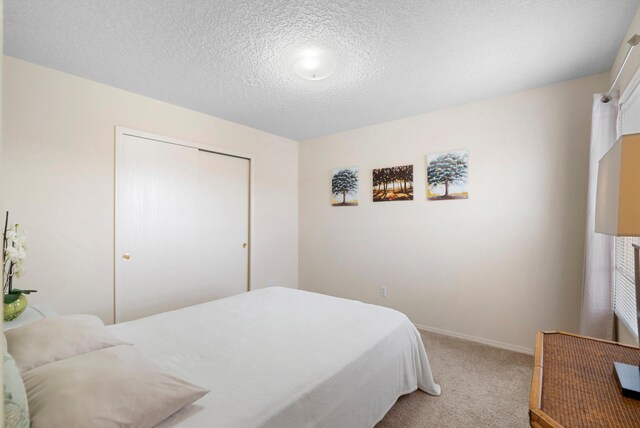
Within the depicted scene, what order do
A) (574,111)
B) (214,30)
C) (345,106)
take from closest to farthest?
(214,30) → (574,111) → (345,106)

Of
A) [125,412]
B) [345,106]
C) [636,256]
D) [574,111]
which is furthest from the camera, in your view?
[345,106]

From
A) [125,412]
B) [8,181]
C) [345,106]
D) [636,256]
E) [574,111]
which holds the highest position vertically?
[345,106]

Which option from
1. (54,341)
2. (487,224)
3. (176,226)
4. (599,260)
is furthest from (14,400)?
(487,224)

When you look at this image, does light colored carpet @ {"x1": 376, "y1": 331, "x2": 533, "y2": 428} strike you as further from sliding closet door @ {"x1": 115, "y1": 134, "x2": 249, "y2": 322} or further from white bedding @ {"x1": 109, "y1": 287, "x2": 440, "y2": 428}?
sliding closet door @ {"x1": 115, "y1": 134, "x2": 249, "y2": 322}

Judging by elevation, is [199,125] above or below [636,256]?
above

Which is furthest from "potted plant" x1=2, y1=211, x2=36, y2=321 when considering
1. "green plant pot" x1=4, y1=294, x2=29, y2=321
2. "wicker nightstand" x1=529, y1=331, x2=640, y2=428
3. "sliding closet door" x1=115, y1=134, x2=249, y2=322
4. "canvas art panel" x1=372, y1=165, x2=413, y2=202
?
"canvas art panel" x1=372, y1=165, x2=413, y2=202

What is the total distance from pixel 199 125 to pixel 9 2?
5.89 feet

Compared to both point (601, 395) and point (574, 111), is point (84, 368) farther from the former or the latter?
point (574, 111)

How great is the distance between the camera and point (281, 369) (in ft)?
5.08

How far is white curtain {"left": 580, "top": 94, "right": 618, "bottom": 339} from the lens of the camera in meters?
2.24

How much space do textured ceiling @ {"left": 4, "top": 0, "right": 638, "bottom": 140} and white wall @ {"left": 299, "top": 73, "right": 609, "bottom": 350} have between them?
0.36 metres

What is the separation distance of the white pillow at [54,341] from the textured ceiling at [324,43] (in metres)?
1.78

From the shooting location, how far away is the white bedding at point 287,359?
132 centimetres

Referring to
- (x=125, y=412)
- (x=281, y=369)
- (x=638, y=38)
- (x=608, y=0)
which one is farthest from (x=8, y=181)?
(x=638, y=38)
